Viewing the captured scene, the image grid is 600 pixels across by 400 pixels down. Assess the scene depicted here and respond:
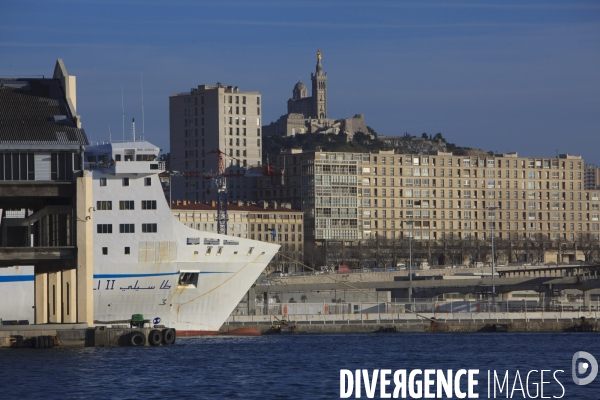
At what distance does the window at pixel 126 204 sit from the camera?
75.8 meters

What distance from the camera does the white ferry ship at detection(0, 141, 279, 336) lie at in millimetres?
75562

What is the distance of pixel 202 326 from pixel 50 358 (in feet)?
73.9

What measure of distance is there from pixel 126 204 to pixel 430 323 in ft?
80.0

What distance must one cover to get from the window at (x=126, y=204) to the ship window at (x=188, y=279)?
15.8ft

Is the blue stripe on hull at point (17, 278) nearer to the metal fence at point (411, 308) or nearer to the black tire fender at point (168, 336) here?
the black tire fender at point (168, 336)

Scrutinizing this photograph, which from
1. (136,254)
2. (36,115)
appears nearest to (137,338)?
Answer: (136,254)

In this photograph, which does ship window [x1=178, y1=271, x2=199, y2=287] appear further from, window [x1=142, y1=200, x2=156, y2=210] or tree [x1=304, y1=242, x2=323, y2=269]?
tree [x1=304, y1=242, x2=323, y2=269]

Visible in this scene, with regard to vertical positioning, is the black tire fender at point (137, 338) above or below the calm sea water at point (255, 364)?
above

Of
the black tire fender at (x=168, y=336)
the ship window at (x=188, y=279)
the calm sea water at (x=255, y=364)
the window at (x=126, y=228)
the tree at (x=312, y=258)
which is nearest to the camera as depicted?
the calm sea water at (x=255, y=364)

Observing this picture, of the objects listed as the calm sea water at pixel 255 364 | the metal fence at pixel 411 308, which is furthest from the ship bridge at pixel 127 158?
the metal fence at pixel 411 308

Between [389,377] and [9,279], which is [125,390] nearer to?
[389,377]

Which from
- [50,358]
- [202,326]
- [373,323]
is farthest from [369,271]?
[50,358]

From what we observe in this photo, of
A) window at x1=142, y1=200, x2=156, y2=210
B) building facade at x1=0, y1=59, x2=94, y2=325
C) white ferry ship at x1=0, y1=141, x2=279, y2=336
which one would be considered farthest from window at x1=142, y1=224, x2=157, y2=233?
building facade at x1=0, y1=59, x2=94, y2=325

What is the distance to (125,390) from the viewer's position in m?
46.9
